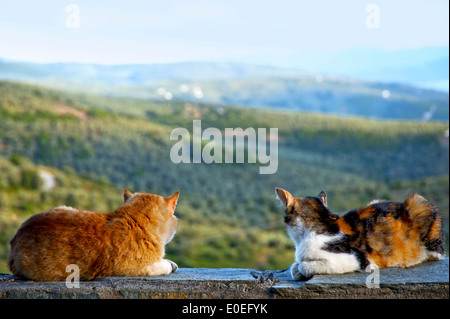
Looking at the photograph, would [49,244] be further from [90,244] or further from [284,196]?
[284,196]

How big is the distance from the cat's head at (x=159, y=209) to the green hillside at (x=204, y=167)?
10.2 metres

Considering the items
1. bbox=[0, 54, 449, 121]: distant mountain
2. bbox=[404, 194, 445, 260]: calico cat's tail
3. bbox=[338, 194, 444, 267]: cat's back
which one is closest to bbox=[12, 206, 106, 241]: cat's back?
bbox=[338, 194, 444, 267]: cat's back

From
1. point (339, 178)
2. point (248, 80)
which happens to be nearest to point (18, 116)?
point (339, 178)

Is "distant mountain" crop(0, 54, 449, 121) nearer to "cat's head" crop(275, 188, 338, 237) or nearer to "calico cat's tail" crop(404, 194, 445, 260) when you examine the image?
"calico cat's tail" crop(404, 194, 445, 260)

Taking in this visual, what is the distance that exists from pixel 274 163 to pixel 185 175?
4577 mm

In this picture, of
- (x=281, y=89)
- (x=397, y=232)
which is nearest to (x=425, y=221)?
(x=397, y=232)

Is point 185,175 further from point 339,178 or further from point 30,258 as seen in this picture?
point 30,258

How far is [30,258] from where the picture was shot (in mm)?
3410

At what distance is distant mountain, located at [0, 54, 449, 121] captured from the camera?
41859mm

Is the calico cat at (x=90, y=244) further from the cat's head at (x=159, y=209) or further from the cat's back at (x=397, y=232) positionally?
the cat's back at (x=397, y=232)

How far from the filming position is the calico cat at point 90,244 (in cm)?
341

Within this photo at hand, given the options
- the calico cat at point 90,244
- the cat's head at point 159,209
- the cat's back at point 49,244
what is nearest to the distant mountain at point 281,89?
the cat's head at point 159,209
